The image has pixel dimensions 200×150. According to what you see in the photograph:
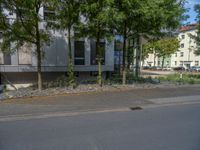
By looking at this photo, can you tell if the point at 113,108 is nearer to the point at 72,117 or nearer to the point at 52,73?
the point at 72,117

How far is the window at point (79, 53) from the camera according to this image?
16.3 metres

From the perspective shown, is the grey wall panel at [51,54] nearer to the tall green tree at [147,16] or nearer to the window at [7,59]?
the window at [7,59]

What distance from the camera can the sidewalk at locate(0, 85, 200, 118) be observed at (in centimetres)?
772

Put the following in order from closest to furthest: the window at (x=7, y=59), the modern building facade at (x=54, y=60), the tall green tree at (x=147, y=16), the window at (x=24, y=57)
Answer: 1. the tall green tree at (x=147, y=16)
2. the window at (x=7, y=59)
3. the modern building facade at (x=54, y=60)
4. the window at (x=24, y=57)

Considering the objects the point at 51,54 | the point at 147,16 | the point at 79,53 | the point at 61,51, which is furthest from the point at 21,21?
the point at 79,53

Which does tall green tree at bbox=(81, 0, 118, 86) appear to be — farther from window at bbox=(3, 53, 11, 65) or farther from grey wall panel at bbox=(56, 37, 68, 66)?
window at bbox=(3, 53, 11, 65)

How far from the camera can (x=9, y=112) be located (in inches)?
292

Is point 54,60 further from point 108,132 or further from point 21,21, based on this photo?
point 108,132

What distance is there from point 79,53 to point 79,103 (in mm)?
8262

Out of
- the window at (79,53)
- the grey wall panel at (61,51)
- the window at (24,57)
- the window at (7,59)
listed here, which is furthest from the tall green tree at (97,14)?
the window at (7,59)

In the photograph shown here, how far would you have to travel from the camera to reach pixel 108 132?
551 cm

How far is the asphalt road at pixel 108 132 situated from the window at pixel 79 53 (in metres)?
9.43

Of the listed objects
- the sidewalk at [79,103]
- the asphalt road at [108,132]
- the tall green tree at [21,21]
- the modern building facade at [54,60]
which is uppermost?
the tall green tree at [21,21]

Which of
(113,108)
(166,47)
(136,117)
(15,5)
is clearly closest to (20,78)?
(15,5)
